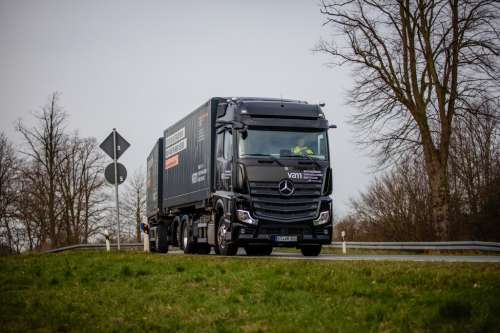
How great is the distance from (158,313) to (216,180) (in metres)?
9.55

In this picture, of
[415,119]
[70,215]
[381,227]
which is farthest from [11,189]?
[415,119]

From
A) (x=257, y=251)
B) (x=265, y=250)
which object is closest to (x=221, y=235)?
(x=257, y=251)

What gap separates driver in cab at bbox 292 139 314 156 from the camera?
52.7 ft

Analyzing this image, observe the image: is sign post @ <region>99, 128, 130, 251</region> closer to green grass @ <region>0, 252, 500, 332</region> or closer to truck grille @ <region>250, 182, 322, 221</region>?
truck grille @ <region>250, 182, 322, 221</region>

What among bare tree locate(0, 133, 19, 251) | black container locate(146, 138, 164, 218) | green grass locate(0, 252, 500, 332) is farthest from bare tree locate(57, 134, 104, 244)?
green grass locate(0, 252, 500, 332)

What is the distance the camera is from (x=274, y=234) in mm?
15586

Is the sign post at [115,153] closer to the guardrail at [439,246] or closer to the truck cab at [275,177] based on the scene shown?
the truck cab at [275,177]

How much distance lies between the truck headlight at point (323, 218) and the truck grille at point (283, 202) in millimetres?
128

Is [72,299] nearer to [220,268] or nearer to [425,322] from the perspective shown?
[220,268]

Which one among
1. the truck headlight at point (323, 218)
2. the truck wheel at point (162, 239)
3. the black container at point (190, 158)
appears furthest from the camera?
the truck wheel at point (162, 239)

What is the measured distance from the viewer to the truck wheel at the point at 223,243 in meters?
16.3

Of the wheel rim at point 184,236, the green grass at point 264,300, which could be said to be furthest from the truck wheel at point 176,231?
the green grass at point 264,300

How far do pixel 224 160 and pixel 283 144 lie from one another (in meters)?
1.59

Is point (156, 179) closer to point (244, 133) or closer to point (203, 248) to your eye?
point (203, 248)
